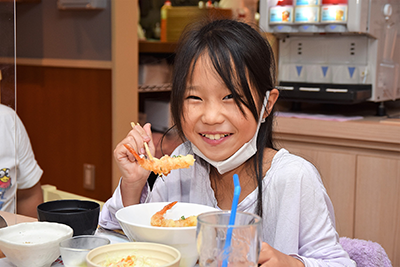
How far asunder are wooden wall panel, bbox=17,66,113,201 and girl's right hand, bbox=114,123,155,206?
1825 millimetres

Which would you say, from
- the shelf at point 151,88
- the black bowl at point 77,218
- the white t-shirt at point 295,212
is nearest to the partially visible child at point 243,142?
the white t-shirt at point 295,212

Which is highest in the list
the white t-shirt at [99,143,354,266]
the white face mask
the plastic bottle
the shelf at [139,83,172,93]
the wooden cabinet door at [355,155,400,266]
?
the plastic bottle

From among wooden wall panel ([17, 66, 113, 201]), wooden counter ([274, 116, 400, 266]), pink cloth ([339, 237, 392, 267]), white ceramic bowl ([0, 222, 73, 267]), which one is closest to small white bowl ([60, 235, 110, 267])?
white ceramic bowl ([0, 222, 73, 267])

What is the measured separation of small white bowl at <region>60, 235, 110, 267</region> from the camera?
745mm

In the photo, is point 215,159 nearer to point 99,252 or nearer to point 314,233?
point 314,233

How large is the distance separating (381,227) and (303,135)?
1.95ft

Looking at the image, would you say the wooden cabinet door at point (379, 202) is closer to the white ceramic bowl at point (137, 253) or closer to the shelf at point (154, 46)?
the shelf at point (154, 46)

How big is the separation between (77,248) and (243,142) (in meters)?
0.49

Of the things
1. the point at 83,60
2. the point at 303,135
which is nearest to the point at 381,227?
the point at 303,135

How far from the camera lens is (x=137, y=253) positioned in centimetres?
78

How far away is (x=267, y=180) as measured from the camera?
1124 millimetres

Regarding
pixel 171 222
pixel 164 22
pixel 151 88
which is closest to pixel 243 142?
pixel 171 222

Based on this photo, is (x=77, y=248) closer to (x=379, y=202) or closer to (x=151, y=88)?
(x=379, y=202)

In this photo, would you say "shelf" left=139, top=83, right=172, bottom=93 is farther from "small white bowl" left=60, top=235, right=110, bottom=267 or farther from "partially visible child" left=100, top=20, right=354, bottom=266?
"small white bowl" left=60, top=235, right=110, bottom=267
